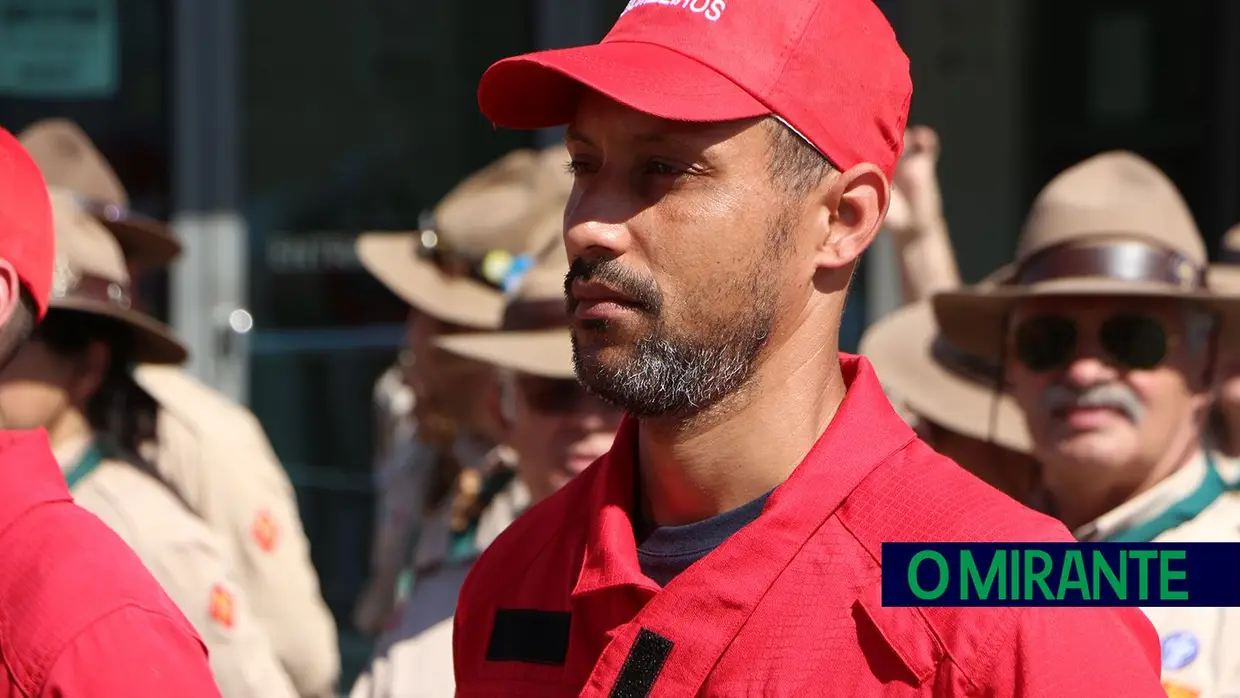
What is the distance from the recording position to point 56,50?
7.02 meters

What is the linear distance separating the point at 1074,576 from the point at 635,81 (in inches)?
26.2

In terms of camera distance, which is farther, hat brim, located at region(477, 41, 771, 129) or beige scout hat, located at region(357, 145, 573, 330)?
beige scout hat, located at region(357, 145, 573, 330)


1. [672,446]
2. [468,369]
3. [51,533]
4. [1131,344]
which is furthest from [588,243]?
[468,369]

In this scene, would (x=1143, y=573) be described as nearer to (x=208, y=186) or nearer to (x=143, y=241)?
(x=143, y=241)

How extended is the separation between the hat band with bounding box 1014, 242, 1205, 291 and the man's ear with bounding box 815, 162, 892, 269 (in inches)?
63.8

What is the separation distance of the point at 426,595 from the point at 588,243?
2.00m

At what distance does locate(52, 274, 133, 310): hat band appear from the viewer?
12.0 feet

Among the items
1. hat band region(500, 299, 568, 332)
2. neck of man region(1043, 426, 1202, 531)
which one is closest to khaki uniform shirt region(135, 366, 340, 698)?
hat band region(500, 299, 568, 332)

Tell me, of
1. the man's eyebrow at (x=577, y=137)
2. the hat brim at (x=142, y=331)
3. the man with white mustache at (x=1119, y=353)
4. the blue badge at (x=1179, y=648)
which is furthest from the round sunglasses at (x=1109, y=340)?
the hat brim at (x=142, y=331)

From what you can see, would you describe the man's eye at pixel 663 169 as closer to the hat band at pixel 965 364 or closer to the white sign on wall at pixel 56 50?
the hat band at pixel 965 364

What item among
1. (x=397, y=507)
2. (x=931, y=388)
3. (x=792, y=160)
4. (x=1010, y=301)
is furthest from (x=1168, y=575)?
(x=397, y=507)

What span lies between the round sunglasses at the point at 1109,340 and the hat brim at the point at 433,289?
140cm

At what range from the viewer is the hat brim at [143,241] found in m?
4.91

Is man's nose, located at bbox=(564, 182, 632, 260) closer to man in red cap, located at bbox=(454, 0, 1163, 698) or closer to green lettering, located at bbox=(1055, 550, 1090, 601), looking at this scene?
man in red cap, located at bbox=(454, 0, 1163, 698)
